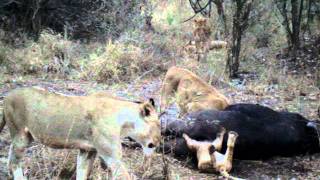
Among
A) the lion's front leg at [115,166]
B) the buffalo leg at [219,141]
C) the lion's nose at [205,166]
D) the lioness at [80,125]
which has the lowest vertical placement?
the lion's nose at [205,166]

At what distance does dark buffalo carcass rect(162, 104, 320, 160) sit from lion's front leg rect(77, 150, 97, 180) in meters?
1.75

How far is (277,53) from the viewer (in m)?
14.5

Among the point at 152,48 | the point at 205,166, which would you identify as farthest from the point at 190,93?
the point at 152,48

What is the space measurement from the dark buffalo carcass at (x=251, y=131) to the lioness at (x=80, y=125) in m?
1.75

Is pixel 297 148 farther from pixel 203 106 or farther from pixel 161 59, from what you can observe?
pixel 161 59

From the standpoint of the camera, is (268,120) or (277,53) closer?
(268,120)

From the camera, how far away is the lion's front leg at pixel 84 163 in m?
5.15

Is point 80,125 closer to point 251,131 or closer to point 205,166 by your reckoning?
point 205,166

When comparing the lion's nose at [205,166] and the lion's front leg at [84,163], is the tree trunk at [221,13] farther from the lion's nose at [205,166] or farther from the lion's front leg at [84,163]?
the lion's front leg at [84,163]

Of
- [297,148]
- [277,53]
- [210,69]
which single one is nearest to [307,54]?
[277,53]

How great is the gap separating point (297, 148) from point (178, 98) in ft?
7.12

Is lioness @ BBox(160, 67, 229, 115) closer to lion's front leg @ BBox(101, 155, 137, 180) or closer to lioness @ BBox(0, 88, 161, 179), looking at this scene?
lioness @ BBox(0, 88, 161, 179)

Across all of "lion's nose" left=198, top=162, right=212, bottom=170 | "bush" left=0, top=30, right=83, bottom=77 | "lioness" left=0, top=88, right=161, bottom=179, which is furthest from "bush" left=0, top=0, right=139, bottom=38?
"lioness" left=0, top=88, right=161, bottom=179

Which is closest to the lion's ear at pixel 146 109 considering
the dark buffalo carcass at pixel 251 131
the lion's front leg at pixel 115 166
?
the lion's front leg at pixel 115 166
